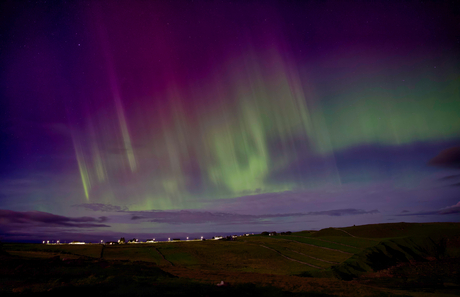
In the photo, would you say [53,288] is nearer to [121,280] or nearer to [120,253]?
[121,280]

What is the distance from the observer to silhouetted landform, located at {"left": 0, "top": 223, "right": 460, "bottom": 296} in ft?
94.5

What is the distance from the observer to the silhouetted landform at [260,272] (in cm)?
2880

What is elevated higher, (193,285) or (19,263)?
(19,263)

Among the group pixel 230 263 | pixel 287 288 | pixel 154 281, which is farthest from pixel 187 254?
pixel 287 288

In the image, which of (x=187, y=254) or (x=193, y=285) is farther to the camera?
(x=187, y=254)

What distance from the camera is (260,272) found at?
55.8 metres

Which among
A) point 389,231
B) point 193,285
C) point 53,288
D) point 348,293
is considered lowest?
point 389,231

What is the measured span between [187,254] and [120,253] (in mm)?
22708

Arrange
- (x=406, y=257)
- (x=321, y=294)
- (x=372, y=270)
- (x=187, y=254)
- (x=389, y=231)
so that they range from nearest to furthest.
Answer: (x=321, y=294) < (x=372, y=270) < (x=406, y=257) < (x=187, y=254) < (x=389, y=231)

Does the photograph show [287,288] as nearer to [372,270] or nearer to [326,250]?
[372,270]

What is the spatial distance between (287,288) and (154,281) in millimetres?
17074

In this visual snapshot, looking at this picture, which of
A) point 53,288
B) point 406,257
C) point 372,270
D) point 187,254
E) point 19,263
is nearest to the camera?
point 53,288

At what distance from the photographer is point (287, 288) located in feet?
101

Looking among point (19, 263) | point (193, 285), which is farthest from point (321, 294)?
point (19, 263)
